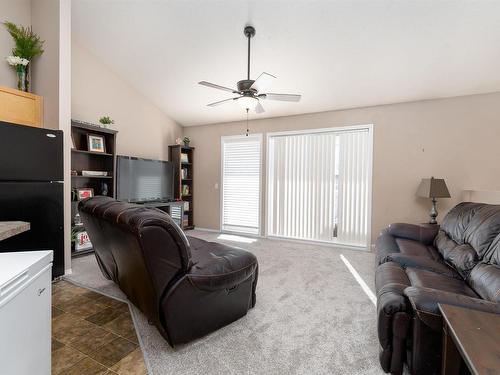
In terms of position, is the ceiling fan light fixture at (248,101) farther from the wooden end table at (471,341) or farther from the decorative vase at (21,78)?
the decorative vase at (21,78)

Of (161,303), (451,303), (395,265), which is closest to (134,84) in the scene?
(161,303)

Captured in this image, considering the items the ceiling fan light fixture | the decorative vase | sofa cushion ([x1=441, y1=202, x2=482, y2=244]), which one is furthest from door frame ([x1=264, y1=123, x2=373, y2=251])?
the decorative vase

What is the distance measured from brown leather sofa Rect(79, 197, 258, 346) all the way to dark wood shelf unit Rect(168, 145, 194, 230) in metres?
3.44

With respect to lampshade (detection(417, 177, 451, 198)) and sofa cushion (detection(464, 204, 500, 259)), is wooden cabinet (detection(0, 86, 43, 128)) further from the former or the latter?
lampshade (detection(417, 177, 451, 198))

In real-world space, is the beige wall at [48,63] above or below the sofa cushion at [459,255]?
above

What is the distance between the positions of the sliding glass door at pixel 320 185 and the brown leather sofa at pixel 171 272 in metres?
2.89

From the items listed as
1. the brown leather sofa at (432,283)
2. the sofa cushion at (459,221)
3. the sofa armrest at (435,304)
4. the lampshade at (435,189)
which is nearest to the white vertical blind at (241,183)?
the brown leather sofa at (432,283)

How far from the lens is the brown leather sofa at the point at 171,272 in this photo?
5.14ft

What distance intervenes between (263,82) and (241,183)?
3.08 metres

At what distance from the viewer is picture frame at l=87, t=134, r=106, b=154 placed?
3945 millimetres

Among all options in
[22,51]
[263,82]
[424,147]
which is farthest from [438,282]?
[22,51]

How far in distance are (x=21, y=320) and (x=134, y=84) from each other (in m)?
4.68

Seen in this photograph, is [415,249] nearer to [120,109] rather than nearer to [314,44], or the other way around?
[314,44]

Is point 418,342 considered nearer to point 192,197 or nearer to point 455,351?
point 455,351
